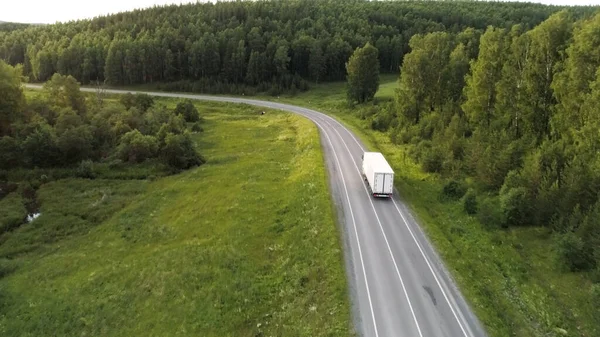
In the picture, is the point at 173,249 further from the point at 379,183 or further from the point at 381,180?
the point at 381,180

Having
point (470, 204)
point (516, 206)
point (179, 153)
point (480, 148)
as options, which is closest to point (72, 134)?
point (179, 153)

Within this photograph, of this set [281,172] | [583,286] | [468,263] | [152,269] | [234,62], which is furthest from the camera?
[234,62]

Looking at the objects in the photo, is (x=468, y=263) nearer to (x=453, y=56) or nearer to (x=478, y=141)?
(x=478, y=141)

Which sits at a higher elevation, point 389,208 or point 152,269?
point 389,208

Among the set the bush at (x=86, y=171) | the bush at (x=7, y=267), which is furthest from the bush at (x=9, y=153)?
the bush at (x=7, y=267)

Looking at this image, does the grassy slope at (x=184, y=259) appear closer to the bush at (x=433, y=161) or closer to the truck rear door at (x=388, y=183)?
the truck rear door at (x=388, y=183)

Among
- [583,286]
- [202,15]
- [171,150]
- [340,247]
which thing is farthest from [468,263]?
[202,15]

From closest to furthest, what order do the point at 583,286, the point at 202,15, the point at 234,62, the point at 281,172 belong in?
the point at 583,286
the point at 281,172
the point at 234,62
the point at 202,15

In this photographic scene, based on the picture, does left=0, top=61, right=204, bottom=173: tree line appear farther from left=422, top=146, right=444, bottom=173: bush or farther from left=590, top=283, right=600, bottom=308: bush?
left=590, top=283, right=600, bottom=308: bush
